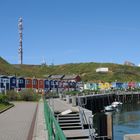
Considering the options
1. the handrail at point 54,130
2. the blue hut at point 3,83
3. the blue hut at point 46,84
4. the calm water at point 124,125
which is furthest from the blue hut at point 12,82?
the handrail at point 54,130

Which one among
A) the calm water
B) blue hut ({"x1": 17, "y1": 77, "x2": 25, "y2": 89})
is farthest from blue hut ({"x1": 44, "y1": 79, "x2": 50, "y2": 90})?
the calm water

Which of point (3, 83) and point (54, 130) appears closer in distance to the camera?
point (54, 130)

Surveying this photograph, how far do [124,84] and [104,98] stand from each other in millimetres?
59464

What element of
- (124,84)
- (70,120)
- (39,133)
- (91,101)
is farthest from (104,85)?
(39,133)

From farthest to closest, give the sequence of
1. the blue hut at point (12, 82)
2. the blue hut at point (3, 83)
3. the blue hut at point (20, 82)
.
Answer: the blue hut at point (20, 82), the blue hut at point (12, 82), the blue hut at point (3, 83)

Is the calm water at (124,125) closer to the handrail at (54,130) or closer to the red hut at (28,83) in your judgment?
the handrail at (54,130)

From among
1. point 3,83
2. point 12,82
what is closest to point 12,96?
point 3,83

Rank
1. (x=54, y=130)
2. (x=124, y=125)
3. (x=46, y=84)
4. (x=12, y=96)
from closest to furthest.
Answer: (x=54, y=130) → (x=124, y=125) → (x=12, y=96) → (x=46, y=84)

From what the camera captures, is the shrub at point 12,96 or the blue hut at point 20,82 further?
the blue hut at point 20,82

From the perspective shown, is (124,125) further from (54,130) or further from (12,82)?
(54,130)

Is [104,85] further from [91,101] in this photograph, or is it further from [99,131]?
[99,131]

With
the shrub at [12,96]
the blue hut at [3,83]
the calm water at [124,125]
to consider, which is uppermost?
the blue hut at [3,83]

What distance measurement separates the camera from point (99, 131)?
86.4ft

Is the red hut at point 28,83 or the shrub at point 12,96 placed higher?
the red hut at point 28,83
